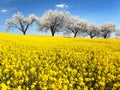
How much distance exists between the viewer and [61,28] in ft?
270

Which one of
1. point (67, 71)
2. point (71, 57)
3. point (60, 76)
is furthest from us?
point (71, 57)

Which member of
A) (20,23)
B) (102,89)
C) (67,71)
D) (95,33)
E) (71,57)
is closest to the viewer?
(102,89)

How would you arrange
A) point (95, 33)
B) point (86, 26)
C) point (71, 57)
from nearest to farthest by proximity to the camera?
1. point (71, 57)
2. point (86, 26)
3. point (95, 33)

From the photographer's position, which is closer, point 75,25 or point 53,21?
point 53,21

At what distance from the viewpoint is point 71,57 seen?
57.9 ft

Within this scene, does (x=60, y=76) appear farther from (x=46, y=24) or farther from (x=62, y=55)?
(x=46, y=24)

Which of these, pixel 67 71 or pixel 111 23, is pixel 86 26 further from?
pixel 67 71

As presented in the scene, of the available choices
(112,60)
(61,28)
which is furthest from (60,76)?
(61,28)

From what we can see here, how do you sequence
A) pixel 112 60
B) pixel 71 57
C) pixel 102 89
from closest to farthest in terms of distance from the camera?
pixel 102 89, pixel 112 60, pixel 71 57

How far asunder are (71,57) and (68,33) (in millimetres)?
75591

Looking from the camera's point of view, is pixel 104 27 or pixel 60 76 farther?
pixel 104 27

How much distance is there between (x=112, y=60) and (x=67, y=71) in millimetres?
3741

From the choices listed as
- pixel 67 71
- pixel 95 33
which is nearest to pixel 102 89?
pixel 67 71

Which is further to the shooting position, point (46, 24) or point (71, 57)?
point (46, 24)
